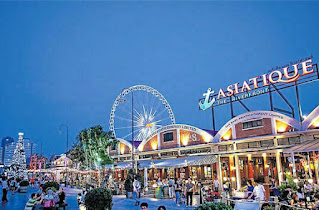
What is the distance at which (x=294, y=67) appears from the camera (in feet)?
73.7

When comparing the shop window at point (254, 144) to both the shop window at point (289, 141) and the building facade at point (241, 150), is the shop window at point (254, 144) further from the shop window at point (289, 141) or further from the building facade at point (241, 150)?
the shop window at point (289, 141)

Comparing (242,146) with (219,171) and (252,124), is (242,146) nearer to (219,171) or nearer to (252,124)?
(252,124)

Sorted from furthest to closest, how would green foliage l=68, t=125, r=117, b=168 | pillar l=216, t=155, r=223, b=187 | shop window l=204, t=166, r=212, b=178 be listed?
1. green foliage l=68, t=125, r=117, b=168
2. shop window l=204, t=166, r=212, b=178
3. pillar l=216, t=155, r=223, b=187

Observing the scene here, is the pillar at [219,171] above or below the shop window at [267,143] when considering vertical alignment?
below

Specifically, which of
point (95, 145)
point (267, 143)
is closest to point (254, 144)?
point (267, 143)

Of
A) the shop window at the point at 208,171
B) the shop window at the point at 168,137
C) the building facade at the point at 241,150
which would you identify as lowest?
the shop window at the point at 208,171

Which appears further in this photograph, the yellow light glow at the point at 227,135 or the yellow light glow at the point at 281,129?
the yellow light glow at the point at 227,135

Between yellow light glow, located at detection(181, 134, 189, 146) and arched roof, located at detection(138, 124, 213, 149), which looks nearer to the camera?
arched roof, located at detection(138, 124, 213, 149)

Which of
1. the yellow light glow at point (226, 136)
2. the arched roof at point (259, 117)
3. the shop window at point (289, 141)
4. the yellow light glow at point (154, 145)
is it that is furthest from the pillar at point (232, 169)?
the yellow light glow at point (154, 145)

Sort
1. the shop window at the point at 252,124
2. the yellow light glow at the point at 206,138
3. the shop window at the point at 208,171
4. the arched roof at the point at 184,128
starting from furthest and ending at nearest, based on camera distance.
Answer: the shop window at the point at 208,171 → the arched roof at the point at 184,128 → the yellow light glow at the point at 206,138 → the shop window at the point at 252,124

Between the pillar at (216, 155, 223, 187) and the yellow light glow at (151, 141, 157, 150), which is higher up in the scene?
the yellow light glow at (151, 141, 157, 150)

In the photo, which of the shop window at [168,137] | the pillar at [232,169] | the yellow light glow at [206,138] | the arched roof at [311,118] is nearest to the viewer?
the arched roof at [311,118]

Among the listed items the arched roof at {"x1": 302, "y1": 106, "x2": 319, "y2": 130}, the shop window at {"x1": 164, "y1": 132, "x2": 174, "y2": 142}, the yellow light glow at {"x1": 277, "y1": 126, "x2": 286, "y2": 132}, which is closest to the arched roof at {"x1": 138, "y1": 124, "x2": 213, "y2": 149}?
the shop window at {"x1": 164, "y1": 132, "x2": 174, "y2": 142}

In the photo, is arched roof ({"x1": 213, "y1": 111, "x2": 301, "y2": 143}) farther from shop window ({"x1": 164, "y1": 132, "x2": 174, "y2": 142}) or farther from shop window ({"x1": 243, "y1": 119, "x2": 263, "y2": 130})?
shop window ({"x1": 164, "y1": 132, "x2": 174, "y2": 142})
